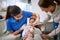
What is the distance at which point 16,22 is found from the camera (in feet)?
4.53

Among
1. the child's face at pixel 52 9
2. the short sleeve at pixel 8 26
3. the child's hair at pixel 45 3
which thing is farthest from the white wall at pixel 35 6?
the short sleeve at pixel 8 26

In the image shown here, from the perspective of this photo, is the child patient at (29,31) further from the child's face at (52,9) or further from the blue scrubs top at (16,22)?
the child's face at (52,9)

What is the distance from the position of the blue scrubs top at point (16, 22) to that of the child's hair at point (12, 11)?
4 cm

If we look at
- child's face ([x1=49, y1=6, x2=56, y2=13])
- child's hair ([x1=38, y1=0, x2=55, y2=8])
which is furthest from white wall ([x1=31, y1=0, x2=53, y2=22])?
child's face ([x1=49, y1=6, x2=56, y2=13])

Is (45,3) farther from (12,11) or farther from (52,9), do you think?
(12,11)

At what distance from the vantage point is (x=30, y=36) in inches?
56.7

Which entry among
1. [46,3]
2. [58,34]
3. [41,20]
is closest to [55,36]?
[58,34]

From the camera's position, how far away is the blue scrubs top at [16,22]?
136 cm

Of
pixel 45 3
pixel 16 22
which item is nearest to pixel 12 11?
pixel 16 22

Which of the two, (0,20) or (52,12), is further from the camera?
(52,12)

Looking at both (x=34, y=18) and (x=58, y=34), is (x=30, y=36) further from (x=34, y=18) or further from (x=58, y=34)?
(x=58, y=34)

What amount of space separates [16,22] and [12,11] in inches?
5.0

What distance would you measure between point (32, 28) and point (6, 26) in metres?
0.29

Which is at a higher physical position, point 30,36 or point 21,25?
point 21,25
